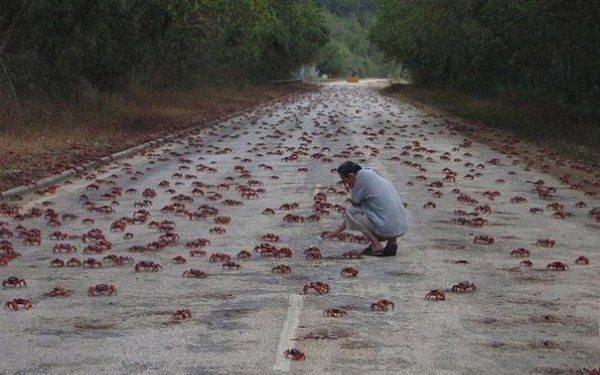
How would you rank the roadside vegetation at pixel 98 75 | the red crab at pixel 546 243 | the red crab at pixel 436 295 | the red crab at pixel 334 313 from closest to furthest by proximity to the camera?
1. the red crab at pixel 334 313
2. the red crab at pixel 436 295
3. the red crab at pixel 546 243
4. the roadside vegetation at pixel 98 75

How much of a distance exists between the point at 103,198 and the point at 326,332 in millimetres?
8219

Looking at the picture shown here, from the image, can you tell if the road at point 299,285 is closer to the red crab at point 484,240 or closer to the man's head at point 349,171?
the red crab at point 484,240

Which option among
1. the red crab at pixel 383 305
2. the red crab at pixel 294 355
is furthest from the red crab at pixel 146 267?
the red crab at pixel 294 355

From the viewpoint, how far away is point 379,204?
31.6ft

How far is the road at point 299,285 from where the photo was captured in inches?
238

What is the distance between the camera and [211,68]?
5038 cm

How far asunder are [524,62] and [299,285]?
2849 centimetres

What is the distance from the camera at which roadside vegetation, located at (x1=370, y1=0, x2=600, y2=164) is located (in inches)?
1025

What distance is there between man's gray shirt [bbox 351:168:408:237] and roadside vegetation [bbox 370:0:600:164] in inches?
449

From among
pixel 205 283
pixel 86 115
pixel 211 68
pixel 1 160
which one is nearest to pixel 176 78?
pixel 211 68

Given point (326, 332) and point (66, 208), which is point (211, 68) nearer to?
point (66, 208)

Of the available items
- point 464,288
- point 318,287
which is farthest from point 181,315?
point 464,288

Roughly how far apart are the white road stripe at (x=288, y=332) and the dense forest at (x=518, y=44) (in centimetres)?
1847

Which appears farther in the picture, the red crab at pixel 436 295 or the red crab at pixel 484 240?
the red crab at pixel 484 240
